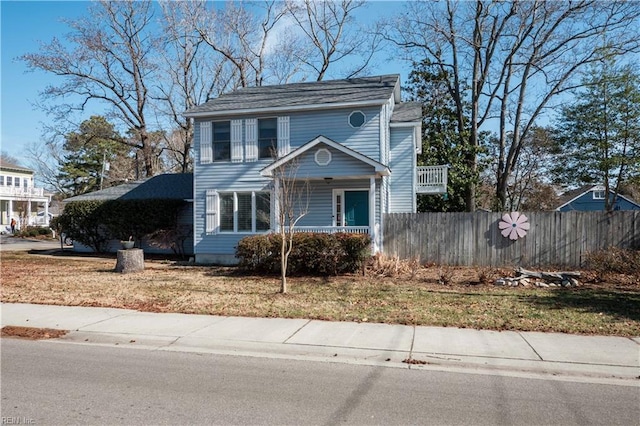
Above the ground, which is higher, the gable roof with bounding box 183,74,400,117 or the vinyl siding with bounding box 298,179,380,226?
the gable roof with bounding box 183,74,400,117

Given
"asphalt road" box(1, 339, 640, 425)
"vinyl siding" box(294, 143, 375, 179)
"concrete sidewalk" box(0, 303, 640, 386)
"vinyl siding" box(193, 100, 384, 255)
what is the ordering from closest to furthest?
1. "asphalt road" box(1, 339, 640, 425)
2. "concrete sidewalk" box(0, 303, 640, 386)
3. "vinyl siding" box(294, 143, 375, 179)
4. "vinyl siding" box(193, 100, 384, 255)

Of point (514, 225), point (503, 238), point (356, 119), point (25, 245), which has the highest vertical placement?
point (356, 119)

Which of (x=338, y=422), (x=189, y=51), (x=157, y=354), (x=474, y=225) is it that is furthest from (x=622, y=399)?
(x=189, y=51)

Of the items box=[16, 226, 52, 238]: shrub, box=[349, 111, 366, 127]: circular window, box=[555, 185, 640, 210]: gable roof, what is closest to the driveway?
box=[16, 226, 52, 238]: shrub

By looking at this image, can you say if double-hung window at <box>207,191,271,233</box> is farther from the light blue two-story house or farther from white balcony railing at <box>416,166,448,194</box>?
white balcony railing at <box>416,166,448,194</box>

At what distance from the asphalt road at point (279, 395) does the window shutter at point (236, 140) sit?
506 inches

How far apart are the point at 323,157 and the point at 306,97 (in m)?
3.88

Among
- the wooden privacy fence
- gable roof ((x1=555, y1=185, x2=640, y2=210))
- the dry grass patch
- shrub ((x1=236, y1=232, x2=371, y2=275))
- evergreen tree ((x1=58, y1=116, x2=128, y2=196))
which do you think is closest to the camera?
the dry grass patch

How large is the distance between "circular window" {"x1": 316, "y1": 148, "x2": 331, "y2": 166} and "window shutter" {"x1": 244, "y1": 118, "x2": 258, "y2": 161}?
10.2ft

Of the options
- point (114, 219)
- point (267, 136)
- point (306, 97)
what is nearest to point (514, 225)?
point (306, 97)

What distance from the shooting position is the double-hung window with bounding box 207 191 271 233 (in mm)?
17797

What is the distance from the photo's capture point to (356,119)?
1738 centimetres

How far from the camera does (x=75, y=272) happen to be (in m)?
14.9

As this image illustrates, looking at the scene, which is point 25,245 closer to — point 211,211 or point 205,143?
point 211,211
